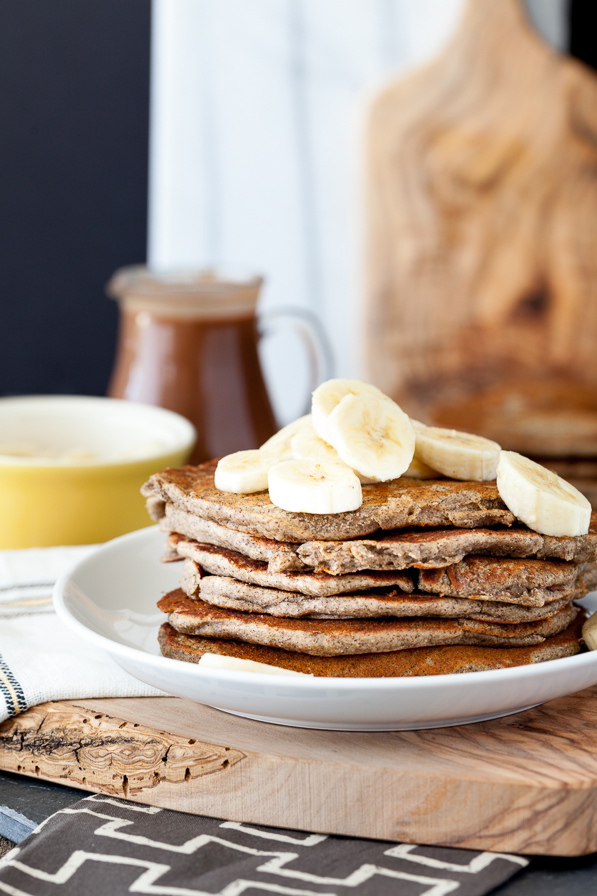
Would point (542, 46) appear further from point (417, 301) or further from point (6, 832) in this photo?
point (6, 832)

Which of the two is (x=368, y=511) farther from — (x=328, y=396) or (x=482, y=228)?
(x=482, y=228)

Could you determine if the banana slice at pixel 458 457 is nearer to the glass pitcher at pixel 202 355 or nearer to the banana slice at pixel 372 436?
the banana slice at pixel 372 436

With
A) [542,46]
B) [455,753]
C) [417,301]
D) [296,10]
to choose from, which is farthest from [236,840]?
[296,10]

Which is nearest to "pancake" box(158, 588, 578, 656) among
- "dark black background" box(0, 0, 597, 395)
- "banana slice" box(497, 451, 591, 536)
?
"banana slice" box(497, 451, 591, 536)

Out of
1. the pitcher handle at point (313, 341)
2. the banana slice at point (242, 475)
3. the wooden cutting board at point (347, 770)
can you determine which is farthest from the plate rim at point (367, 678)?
the pitcher handle at point (313, 341)

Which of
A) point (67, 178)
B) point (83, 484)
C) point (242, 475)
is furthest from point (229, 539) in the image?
point (67, 178)

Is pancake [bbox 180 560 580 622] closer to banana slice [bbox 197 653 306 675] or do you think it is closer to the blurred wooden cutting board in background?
banana slice [bbox 197 653 306 675]
